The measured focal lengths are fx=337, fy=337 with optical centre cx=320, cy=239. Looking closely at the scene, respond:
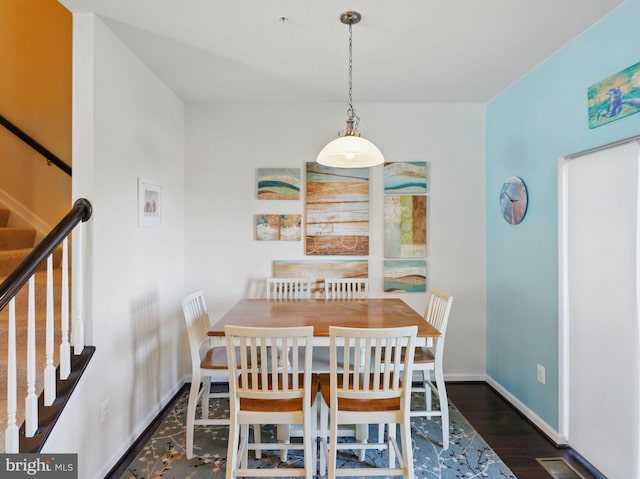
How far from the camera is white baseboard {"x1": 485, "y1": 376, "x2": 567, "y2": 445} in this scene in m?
2.31

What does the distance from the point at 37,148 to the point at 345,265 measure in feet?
9.32

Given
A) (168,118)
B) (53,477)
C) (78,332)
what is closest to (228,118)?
(168,118)

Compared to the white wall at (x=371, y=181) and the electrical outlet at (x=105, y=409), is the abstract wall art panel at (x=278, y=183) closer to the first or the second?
the white wall at (x=371, y=181)

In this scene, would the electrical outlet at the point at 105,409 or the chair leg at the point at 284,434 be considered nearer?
the electrical outlet at the point at 105,409

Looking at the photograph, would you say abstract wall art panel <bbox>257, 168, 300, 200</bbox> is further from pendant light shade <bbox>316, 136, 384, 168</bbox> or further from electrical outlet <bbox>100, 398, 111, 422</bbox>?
electrical outlet <bbox>100, 398, 111, 422</bbox>

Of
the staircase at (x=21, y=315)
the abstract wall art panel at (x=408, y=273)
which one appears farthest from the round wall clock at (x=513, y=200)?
the staircase at (x=21, y=315)

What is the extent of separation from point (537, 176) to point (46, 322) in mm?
3259

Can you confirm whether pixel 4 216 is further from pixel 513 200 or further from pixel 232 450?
pixel 513 200

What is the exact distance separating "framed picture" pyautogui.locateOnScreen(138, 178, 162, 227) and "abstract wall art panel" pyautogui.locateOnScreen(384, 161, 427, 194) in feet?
6.80

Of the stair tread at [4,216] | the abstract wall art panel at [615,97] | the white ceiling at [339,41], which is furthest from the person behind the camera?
the stair tread at [4,216]

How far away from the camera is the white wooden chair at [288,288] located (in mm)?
3145

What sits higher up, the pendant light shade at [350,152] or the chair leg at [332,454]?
the pendant light shade at [350,152]

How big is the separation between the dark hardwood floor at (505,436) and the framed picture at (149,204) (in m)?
1.55

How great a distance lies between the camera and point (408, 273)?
335 cm
